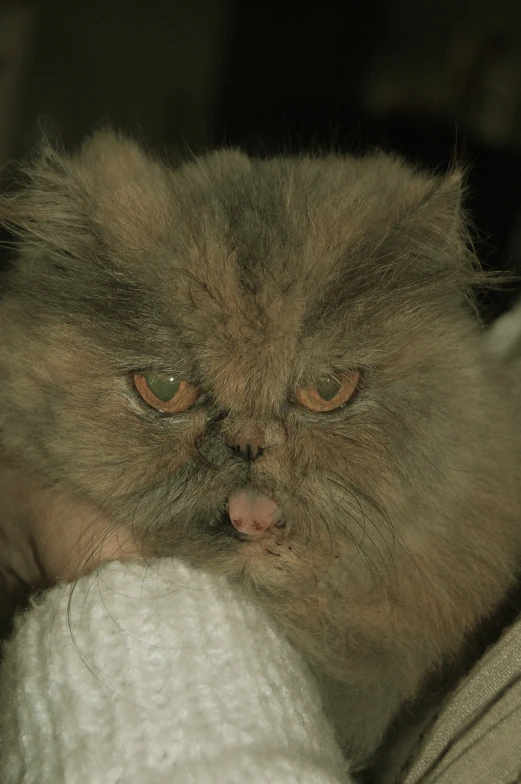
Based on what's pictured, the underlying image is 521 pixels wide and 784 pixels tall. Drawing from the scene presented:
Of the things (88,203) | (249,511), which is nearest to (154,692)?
(249,511)

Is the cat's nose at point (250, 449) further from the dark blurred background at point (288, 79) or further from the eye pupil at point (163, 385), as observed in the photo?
the dark blurred background at point (288, 79)

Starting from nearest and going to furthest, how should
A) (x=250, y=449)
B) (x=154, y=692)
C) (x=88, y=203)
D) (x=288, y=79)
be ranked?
1. (x=154, y=692)
2. (x=250, y=449)
3. (x=88, y=203)
4. (x=288, y=79)

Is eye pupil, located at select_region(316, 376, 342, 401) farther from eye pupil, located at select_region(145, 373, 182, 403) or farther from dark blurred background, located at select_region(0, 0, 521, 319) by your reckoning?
dark blurred background, located at select_region(0, 0, 521, 319)

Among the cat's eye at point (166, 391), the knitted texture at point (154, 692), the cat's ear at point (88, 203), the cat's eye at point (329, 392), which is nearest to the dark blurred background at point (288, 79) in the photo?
the cat's ear at point (88, 203)

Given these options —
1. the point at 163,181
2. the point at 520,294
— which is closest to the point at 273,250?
the point at 163,181

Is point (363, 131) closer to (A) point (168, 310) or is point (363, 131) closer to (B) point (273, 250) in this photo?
(B) point (273, 250)

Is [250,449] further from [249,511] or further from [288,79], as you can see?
[288,79]

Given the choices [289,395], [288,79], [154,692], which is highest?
[288,79]

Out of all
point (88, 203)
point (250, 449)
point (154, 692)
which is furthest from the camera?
point (88, 203)
